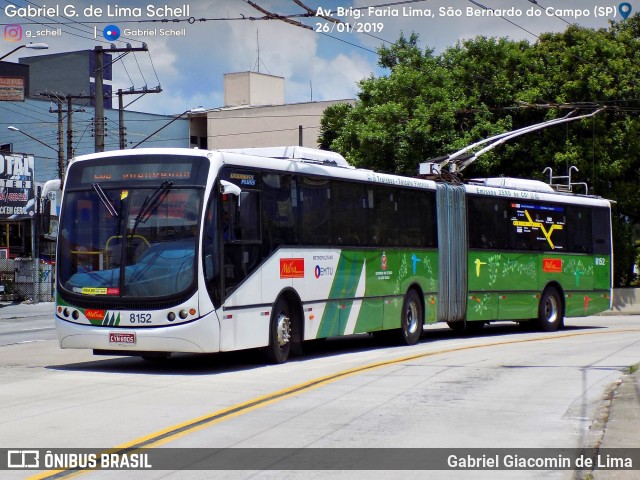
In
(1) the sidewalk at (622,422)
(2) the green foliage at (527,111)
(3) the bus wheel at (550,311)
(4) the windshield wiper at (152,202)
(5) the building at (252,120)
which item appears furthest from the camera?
(5) the building at (252,120)

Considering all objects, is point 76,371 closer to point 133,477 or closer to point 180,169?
point 180,169

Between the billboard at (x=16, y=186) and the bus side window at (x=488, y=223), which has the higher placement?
the billboard at (x=16, y=186)

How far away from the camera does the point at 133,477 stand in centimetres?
793

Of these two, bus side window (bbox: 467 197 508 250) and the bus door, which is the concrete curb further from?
bus side window (bbox: 467 197 508 250)

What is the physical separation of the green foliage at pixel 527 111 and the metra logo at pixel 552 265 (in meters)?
12.6

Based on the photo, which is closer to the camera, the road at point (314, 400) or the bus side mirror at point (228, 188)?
the road at point (314, 400)

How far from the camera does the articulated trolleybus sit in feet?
48.1

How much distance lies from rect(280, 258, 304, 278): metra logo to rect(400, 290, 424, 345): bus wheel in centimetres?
413

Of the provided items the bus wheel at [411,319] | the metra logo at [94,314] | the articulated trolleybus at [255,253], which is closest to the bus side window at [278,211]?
the articulated trolleybus at [255,253]

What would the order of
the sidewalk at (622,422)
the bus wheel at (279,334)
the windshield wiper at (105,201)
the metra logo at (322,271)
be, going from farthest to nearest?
the metra logo at (322,271) → the bus wheel at (279,334) → the windshield wiper at (105,201) → the sidewalk at (622,422)

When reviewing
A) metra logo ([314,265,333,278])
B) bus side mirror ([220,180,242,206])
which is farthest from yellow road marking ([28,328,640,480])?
bus side mirror ([220,180,242,206])

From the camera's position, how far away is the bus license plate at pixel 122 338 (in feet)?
47.9

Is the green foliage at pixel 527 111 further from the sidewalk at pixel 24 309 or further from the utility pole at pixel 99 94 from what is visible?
the sidewalk at pixel 24 309

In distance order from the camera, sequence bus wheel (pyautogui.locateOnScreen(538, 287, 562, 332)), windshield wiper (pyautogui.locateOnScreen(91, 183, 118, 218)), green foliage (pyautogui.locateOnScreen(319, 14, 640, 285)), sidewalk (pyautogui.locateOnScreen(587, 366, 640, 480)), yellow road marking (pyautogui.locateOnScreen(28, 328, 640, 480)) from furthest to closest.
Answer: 1. green foliage (pyautogui.locateOnScreen(319, 14, 640, 285))
2. bus wheel (pyautogui.locateOnScreen(538, 287, 562, 332))
3. windshield wiper (pyautogui.locateOnScreen(91, 183, 118, 218))
4. yellow road marking (pyautogui.locateOnScreen(28, 328, 640, 480))
5. sidewalk (pyautogui.locateOnScreen(587, 366, 640, 480))
